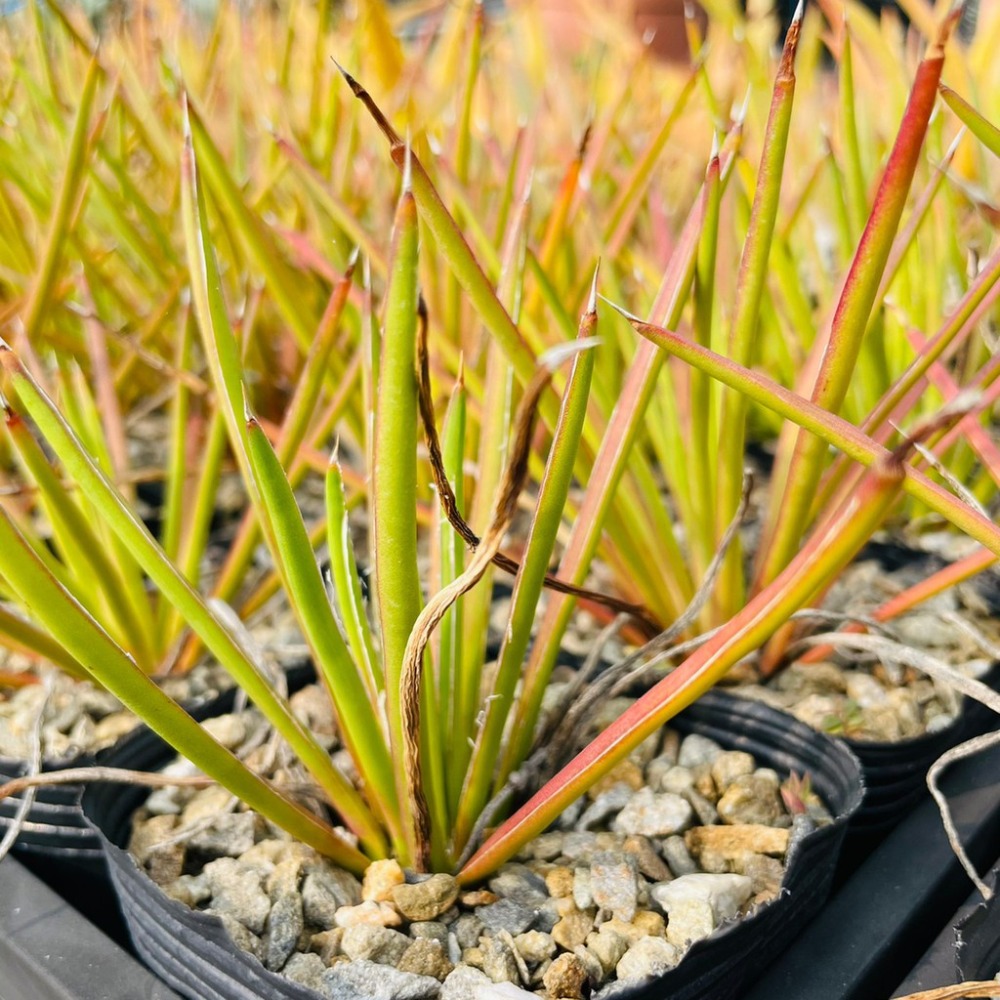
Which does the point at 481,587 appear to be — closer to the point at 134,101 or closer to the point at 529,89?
the point at 134,101

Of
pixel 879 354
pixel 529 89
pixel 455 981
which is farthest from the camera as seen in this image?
pixel 529 89

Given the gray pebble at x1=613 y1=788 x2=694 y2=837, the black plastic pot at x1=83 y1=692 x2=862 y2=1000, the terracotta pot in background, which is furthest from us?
the terracotta pot in background

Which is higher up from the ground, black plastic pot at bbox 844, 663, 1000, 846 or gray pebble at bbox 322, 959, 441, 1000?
black plastic pot at bbox 844, 663, 1000, 846

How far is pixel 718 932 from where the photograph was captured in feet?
1.38

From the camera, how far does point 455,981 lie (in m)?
0.45

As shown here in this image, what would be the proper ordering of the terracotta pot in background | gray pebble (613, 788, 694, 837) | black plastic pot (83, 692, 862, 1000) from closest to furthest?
1. black plastic pot (83, 692, 862, 1000)
2. gray pebble (613, 788, 694, 837)
3. the terracotta pot in background

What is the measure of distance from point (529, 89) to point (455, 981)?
1.16 meters

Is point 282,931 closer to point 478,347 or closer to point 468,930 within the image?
point 468,930

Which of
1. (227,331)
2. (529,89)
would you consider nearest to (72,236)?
(227,331)

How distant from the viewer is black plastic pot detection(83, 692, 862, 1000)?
0.43 meters

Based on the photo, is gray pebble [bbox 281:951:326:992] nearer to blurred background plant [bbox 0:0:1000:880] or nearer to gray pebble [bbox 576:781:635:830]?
blurred background plant [bbox 0:0:1000:880]

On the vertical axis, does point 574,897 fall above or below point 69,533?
below

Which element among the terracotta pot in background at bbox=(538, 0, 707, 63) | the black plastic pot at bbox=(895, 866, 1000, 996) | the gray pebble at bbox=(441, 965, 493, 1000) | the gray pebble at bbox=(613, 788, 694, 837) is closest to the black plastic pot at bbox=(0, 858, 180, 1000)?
the gray pebble at bbox=(441, 965, 493, 1000)

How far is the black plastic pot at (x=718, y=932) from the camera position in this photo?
429 mm
